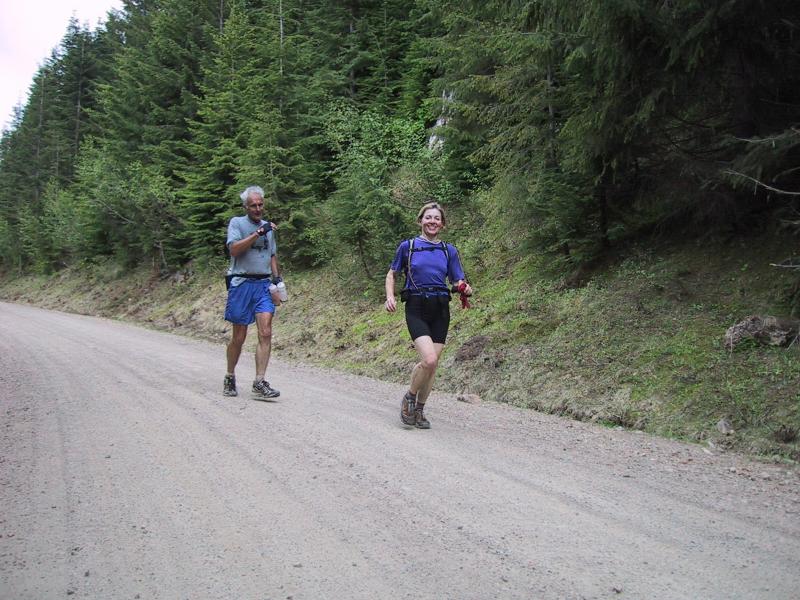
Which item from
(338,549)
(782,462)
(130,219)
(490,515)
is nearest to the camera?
(338,549)

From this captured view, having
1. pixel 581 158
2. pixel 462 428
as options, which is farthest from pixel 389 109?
pixel 462 428

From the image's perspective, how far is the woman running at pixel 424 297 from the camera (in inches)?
229

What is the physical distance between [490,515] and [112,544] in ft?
6.92

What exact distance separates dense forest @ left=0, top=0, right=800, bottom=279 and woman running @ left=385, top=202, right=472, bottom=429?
10.7 ft

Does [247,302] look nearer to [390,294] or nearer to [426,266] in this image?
[390,294]

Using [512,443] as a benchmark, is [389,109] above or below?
above

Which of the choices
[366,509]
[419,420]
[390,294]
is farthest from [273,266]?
[366,509]

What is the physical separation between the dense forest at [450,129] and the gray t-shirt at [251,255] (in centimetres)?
431

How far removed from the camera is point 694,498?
157 inches

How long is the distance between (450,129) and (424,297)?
30.9 ft

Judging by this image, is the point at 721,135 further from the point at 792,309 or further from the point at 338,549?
the point at 338,549

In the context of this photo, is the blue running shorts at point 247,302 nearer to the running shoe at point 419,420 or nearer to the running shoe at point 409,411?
the running shoe at point 409,411

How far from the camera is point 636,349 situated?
766 centimetres

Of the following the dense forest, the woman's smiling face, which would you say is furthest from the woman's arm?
the dense forest
